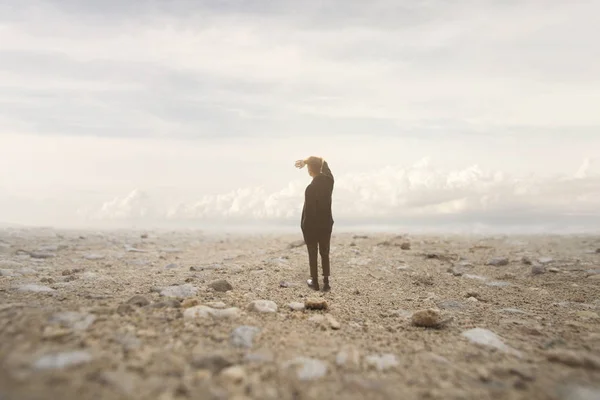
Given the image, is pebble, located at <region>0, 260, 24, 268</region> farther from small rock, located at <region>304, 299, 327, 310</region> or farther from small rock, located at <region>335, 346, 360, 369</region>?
small rock, located at <region>335, 346, 360, 369</region>

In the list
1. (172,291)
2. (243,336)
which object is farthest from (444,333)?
(172,291)

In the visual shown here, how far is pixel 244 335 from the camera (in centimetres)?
327

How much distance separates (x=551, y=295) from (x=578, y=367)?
14.3ft

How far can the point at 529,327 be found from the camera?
4.25 meters

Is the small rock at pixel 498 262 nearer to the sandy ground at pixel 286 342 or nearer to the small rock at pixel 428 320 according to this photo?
the sandy ground at pixel 286 342

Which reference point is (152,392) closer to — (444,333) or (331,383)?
(331,383)

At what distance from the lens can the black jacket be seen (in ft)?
20.4

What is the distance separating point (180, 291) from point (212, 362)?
101 inches

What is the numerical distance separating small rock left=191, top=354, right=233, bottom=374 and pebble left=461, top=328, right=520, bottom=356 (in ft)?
8.36

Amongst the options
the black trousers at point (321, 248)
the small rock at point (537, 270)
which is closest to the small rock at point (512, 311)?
the black trousers at point (321, 248)

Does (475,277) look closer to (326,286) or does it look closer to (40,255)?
(326,286)

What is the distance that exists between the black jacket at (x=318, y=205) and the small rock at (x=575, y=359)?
12.2 ft


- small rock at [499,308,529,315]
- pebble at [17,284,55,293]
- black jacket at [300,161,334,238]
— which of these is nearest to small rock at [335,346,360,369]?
black jacket at [300,161,334,238]

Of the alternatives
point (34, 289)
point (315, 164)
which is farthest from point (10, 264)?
point (315, 164)
